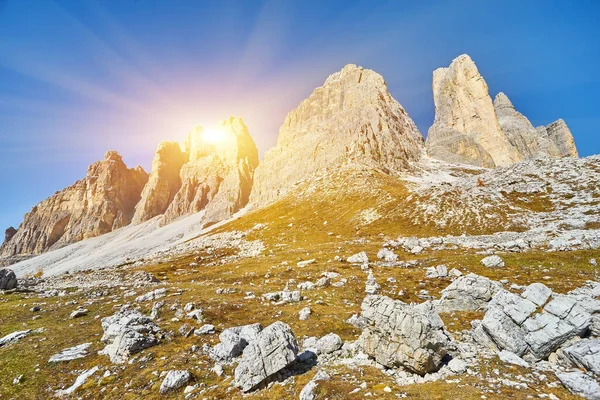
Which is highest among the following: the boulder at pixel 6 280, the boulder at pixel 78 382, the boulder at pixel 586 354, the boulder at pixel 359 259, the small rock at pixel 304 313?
the boulder at pixel 6 280

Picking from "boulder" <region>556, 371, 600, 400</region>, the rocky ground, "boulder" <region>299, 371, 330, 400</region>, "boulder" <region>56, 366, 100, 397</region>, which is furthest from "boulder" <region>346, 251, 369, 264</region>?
"boulder" <region>56, 366, 100, 397</region>

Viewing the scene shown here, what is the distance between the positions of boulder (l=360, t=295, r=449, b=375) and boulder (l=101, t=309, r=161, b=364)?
1462 cm

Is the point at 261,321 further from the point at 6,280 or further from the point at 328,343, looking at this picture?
the point at 6,280

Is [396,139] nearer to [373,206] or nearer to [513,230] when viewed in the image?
[373,206]

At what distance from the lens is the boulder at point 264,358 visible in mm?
13477

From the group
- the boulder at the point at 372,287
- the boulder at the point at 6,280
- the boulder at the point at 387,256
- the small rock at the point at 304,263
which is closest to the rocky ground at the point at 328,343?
the boulder at the point at 372,287

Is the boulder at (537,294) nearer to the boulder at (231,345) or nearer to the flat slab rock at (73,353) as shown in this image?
the boulder at (231,345)

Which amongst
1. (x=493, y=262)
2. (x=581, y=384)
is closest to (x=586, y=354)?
(x=581, y=384)

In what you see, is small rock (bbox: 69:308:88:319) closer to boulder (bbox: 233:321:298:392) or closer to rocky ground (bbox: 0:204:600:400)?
rocky ground (bbox: 0:204:600:400)

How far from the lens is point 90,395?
1443cm

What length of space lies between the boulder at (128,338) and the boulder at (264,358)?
337 inches

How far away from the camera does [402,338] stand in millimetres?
13758

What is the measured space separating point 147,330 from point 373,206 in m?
88.3

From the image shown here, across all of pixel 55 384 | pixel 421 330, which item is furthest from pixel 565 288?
pixel 55 384
